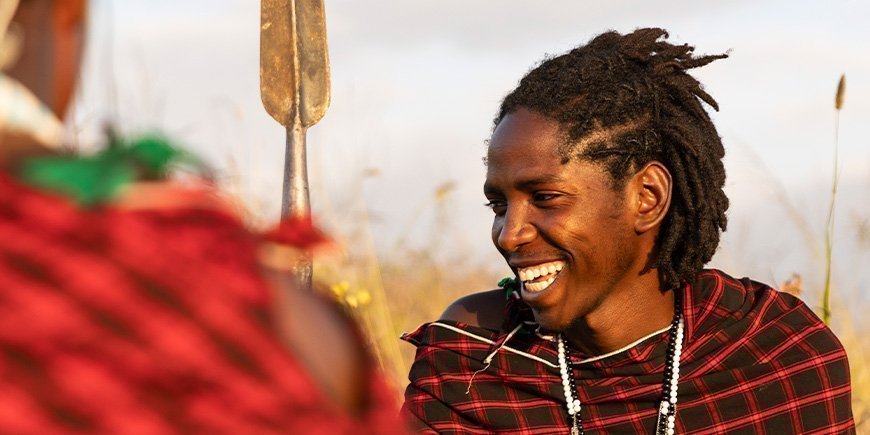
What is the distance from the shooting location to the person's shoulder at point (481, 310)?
3.86 metres

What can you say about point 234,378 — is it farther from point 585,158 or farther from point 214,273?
point 585,158

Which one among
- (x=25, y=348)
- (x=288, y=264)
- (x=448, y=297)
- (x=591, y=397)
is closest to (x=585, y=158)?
(x=591, y=397)

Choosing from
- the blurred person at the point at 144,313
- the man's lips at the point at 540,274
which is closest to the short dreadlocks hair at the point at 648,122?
the man's lips at the point at 540,274

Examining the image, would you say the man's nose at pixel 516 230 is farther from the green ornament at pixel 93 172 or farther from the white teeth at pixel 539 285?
the green ornament at pixel 93 172

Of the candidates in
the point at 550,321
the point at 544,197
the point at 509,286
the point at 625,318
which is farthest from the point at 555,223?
the point at 509,286

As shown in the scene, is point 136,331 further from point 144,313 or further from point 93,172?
point 93,172

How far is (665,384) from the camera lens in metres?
3.59

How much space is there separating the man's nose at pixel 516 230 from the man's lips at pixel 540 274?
3.2 inches

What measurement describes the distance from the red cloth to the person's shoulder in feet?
9.69

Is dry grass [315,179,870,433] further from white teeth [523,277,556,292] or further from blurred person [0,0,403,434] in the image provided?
blurred person [0,0,403,434]

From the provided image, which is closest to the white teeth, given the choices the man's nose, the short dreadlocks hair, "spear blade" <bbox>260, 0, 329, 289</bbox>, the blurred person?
the man's nose

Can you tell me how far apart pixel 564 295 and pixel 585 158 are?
0.40 m

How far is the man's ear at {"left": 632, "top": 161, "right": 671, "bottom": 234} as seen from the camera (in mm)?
3535

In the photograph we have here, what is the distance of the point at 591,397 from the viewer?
362cm
